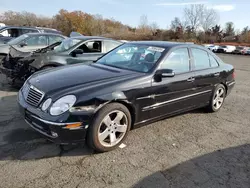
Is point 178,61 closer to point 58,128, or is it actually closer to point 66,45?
point 58,128

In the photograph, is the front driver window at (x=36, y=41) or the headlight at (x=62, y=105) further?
the front driver window at (x=36, y=41)

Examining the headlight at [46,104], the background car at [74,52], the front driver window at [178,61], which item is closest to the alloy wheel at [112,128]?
the headlight at [46,104]

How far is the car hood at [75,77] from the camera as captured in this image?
3.07 metres

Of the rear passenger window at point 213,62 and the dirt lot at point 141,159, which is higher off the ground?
the rear passenger window at point 213,62

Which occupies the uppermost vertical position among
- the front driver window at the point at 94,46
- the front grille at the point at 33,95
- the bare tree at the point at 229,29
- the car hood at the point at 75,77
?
the bare tree at the point at 229,29

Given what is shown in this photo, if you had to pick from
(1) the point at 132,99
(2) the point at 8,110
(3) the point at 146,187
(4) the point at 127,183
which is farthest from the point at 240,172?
(2) the point at 8,110

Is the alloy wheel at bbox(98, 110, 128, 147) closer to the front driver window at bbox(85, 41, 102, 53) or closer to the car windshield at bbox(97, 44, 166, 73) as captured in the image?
the car windshield at bbox(97, 44, 166, 73)

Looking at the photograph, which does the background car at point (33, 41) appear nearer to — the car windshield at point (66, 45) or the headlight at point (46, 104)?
the car windshield at point (66, 45)

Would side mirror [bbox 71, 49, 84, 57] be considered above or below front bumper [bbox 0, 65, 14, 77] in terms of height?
above

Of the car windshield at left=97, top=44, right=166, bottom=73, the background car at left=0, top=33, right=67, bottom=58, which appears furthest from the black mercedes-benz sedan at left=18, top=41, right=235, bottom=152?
the background car at left=0, top=33, right=67, bottom=58

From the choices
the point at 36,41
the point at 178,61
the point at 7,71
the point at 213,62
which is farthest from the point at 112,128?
the point at 36,41

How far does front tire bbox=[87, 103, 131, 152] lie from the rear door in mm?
1739

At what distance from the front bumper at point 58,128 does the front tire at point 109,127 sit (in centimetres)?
13

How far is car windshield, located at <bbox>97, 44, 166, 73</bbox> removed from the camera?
3.78 metres
